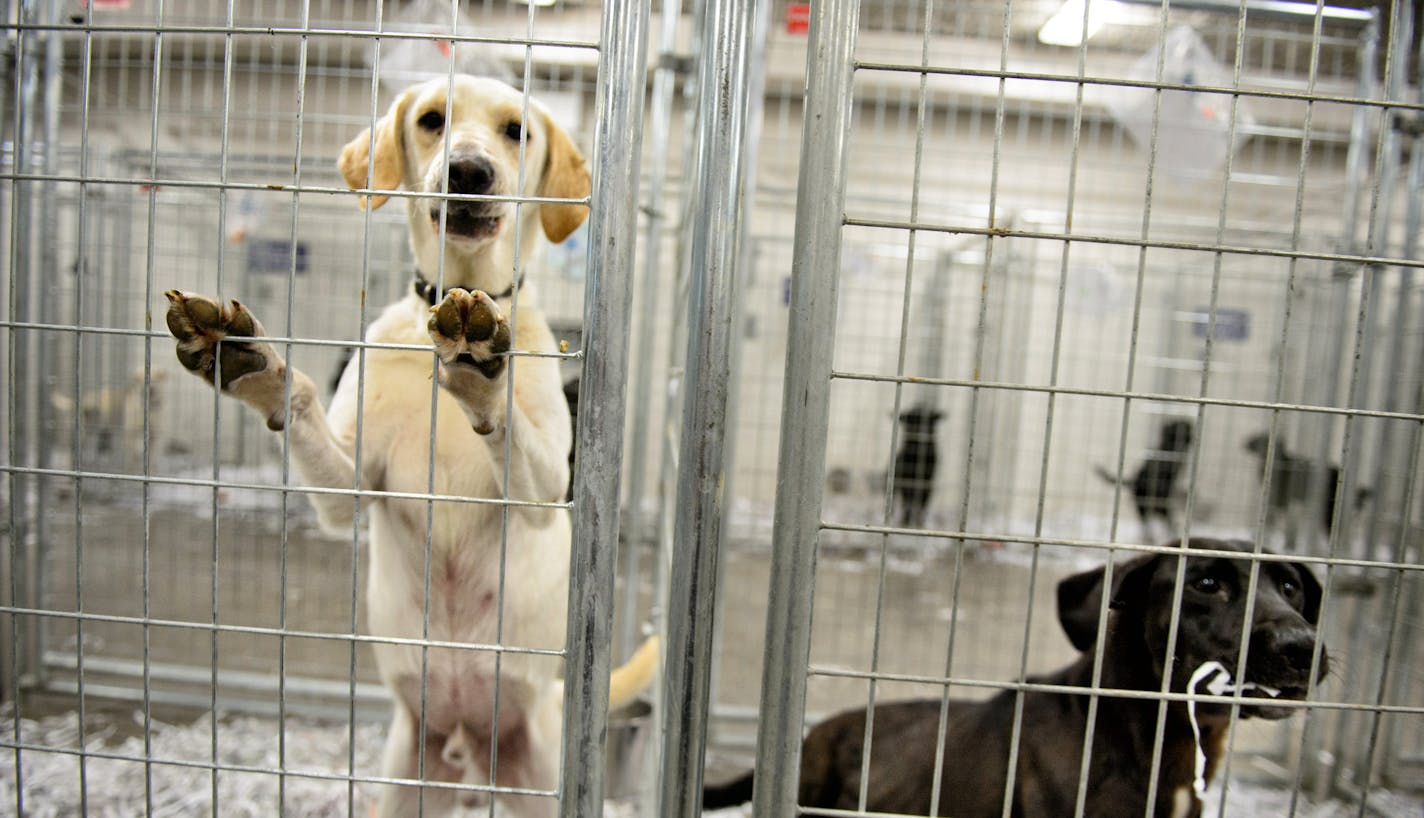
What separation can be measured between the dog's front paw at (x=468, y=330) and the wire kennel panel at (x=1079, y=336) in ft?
1.19

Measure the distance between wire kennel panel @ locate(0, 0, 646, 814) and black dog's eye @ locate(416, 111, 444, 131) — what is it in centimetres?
16

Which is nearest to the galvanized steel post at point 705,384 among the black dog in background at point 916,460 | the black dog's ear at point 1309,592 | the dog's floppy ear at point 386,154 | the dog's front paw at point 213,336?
the dog's front paw at point 213,336

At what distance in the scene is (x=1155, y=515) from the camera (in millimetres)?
5656

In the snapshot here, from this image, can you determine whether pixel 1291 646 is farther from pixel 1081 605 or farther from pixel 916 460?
A: pixel 916 460

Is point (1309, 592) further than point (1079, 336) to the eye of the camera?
No

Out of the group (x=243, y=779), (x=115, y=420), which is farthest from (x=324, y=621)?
(x=115, y=420)

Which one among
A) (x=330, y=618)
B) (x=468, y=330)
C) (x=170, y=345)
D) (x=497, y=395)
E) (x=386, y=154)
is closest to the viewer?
(x=468, y=330)

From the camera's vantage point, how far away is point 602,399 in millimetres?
1022

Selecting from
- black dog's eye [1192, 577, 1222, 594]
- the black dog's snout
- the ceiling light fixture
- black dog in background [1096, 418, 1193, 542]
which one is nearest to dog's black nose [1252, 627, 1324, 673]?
the black dog's snout

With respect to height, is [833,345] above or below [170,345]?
above

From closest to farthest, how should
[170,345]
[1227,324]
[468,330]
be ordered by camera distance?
[468,330] → [1227,324] → [170,345]

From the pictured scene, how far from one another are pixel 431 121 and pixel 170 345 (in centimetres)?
414

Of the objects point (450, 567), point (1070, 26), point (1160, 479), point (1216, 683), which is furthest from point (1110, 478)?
point (1070, 26)

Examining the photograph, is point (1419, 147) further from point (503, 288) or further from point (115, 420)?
point (115, 420)
